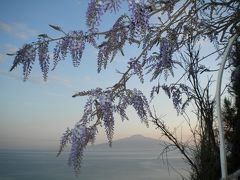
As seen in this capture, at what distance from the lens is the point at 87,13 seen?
3.47 m

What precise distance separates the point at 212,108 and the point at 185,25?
3.01 metres

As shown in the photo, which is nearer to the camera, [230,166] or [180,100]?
[180,100]

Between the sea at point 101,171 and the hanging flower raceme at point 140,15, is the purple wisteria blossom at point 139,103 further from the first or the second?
the sea at point 101,171

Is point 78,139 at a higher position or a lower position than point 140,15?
lower

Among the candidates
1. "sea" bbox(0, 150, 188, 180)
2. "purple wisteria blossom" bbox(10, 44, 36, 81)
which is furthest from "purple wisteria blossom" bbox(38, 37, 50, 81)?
"sea" bbox(0, 150, 188, 180)

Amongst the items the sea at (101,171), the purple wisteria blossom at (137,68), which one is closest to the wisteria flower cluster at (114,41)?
the purple wisteria blossom at (137,68)

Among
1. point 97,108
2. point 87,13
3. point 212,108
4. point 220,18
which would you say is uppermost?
point 220,18

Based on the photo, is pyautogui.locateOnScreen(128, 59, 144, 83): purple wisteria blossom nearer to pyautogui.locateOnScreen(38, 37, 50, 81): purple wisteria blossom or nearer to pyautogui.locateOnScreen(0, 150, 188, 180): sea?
pyautogui.locateOnScreen(38, 37, 50, 81): purple wisteria blossom

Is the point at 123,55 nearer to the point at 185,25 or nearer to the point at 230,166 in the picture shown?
the point at 185,25

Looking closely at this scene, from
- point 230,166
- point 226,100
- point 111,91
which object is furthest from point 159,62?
point 226,100

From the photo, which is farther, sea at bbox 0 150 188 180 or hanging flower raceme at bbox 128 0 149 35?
sea at bbox 0 150 188 180

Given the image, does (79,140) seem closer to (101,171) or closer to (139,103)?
(139,103)

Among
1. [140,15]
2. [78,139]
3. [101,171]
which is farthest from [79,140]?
[101,171]

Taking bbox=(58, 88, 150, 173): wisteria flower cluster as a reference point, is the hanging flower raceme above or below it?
above
